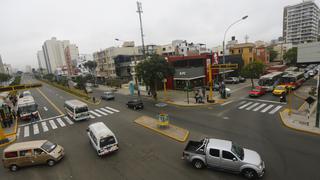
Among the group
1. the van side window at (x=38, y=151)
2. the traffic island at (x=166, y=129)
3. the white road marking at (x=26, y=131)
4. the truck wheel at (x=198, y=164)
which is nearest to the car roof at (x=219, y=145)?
the truck wheel at (x=198, y=164)

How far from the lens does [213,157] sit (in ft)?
32.1

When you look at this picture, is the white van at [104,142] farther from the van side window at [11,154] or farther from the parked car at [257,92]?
the parked car at [257,92]

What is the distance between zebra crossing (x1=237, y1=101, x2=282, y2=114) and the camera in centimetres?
2038

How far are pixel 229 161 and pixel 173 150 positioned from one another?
4.41 m

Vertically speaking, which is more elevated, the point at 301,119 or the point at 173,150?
the point at 301,119

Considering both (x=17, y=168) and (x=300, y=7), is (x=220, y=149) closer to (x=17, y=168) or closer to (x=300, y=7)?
(x=17, y=168)

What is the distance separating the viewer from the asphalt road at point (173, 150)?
32.7 feet

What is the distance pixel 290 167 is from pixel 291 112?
11.6m

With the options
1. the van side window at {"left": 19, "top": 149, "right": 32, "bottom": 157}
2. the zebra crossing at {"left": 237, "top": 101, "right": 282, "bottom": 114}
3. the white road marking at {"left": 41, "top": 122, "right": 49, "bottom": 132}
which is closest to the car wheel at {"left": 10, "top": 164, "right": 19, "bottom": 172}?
the van side window at {"left": 19, "top": 149, "right": 32, "bottom": 157}

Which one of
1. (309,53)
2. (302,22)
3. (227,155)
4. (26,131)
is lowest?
(26,131)

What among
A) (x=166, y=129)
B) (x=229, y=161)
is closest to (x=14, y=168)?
(x=166, y=129)

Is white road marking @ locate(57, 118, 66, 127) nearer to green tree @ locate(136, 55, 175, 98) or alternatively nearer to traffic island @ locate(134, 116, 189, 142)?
traffic island @ locate(134, 116, 189, 142)

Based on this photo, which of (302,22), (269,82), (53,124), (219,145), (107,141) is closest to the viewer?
(219,145)

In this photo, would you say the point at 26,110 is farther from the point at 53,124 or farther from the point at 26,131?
the point at 53,124
